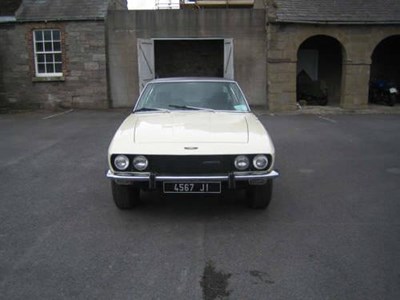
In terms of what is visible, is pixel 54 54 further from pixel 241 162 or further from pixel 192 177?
pixel 241 162

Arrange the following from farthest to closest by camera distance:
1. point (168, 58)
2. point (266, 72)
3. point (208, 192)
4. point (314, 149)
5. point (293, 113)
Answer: point (168, 58) < point (266, 72) < point (293, 113) < point (314, 149) < point (208, 192)

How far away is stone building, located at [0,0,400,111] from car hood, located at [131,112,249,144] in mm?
11407

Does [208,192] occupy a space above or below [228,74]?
below

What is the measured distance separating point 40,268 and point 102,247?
2.05 feet

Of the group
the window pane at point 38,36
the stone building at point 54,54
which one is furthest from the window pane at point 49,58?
the window pane at point 38,36

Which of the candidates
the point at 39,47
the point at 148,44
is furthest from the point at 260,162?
the point at 39,47

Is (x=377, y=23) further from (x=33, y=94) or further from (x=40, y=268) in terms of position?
(x=40, y=268)

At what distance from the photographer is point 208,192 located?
4.83 meters

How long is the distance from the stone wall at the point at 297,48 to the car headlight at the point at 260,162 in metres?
12.3

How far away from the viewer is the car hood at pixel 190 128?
4973 mm

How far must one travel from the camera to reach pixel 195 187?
4812mm

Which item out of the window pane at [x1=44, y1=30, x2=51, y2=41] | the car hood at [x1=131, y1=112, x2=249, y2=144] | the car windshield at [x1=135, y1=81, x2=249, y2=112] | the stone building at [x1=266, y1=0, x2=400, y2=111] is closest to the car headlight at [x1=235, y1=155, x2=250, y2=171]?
the car hood at [x1=131, y1=112, x2=249, y2=144]

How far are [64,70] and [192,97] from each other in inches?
484

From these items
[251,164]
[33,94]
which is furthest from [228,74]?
[251,164]
